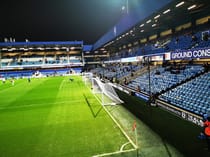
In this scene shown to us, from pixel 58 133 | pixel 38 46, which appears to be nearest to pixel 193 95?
A: pixel 58 133

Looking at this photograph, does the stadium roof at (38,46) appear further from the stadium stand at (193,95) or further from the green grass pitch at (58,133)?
the stadium stand at (193,95)

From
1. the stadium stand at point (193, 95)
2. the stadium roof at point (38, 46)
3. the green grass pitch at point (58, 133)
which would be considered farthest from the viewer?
the stadium roof at point (38, 46)

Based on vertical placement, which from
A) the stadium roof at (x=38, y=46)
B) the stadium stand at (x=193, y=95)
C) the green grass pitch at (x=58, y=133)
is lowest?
the green grass pitch at (x=58, y=133)

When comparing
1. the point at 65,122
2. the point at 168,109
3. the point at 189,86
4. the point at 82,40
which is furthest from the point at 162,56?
the point at 82,40

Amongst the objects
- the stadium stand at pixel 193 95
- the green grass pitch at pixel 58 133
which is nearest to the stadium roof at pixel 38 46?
the green grass pitch at pixel 58 133

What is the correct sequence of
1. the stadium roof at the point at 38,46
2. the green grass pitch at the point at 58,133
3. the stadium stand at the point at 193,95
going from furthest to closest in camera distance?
the stadium roof at the point at 38,46 < the stadium stand at the point at 193,95 < the green grass pitch at the point at 58,133

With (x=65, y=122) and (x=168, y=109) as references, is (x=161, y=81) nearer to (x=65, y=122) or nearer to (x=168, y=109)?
A: (x=168, y=109)

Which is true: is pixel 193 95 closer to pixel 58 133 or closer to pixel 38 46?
pixel 58 133

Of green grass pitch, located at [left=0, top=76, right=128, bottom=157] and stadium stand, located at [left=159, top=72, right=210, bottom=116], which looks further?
stadium stand, located at [left=159, top=72, right=210, bottom=116]

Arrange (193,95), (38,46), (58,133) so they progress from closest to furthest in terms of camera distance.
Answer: (58,133), (193,95), (38,46)

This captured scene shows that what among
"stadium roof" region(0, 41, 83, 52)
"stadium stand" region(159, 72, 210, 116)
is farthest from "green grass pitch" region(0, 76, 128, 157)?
"stadium roof" region(0, 41, 83, 52)

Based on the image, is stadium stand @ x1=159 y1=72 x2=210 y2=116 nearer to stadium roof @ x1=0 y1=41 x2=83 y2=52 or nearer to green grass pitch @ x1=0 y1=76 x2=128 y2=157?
green grass pitch @ x1=0 y1=76 x2=128 y2=157

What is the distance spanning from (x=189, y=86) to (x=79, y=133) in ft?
32.7

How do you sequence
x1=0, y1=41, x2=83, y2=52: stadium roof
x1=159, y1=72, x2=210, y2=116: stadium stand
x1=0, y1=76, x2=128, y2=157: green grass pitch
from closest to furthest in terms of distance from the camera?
x1=0, y1=76, x2=128, y2=157: green grass pitch → x1=159, y1=72, x2=210, y2=116: stadium stand → x1=0, y1=41, x2=83, y2=52: stadium roof
